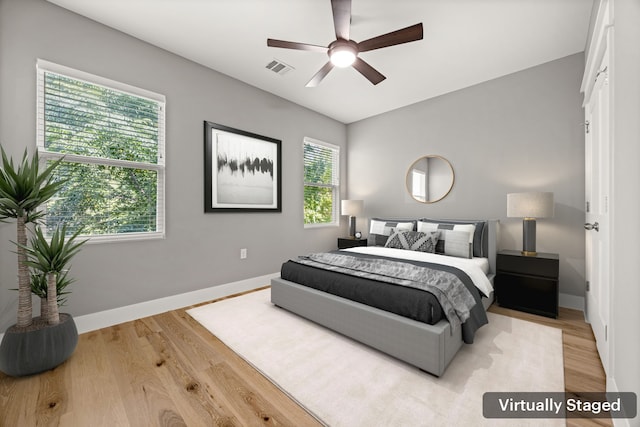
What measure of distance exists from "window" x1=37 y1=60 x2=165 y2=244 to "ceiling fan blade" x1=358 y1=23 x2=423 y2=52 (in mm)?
2233

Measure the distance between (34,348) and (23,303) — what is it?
31 centimetres

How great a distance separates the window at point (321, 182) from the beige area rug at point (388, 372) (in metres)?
2.35

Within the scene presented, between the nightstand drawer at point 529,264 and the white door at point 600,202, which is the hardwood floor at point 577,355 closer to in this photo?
the white door at point 600,202

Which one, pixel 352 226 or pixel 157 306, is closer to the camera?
pixel 157 306

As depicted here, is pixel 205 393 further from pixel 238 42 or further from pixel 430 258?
pixel 238 42

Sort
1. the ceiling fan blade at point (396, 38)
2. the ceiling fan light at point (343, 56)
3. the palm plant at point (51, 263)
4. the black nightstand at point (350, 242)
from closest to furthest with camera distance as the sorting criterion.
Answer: the palm plant at point (51, 263)
the ceiling fan blade at point (396, 38)
the ceiling fan light at point (343, 56)
the black nightstand at point (350, 242)

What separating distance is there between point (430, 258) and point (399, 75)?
2303 millimetres

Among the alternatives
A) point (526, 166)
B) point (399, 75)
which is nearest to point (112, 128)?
point (399, 75)

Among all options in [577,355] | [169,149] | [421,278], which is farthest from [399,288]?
[169,149]

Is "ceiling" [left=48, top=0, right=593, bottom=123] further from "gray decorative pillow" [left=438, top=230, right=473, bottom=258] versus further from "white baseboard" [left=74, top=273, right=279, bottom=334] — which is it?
"white baseboard" [left=74, top=273, right=279, bottom=334]

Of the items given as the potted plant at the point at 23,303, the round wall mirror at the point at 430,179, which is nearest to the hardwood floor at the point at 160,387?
the potted plant at the point at 23,303

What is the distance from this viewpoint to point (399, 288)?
1928mm

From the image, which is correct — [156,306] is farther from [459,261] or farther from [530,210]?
[530,210]

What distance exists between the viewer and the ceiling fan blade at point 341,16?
1.74 metres
